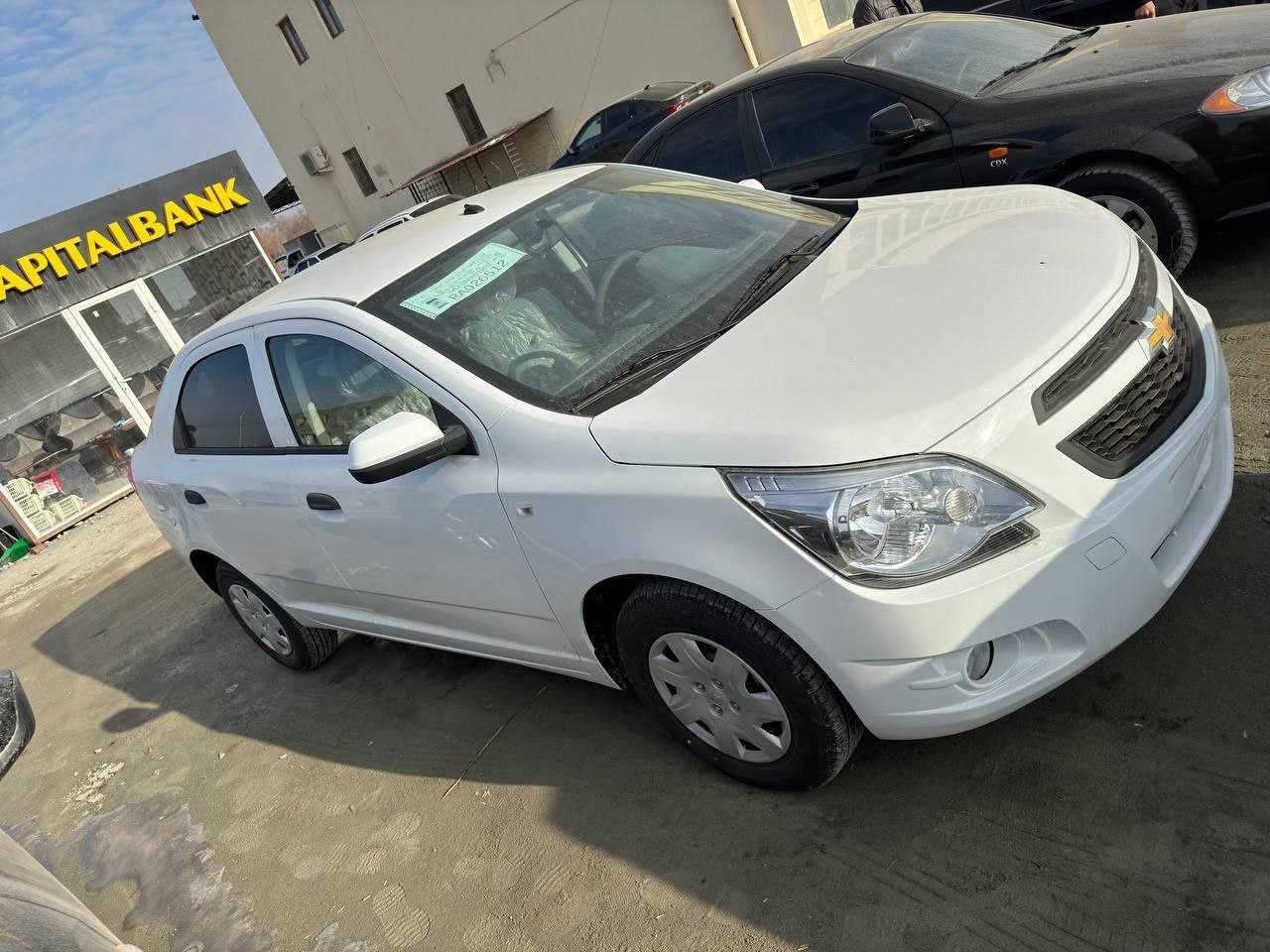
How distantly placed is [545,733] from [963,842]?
5.16 feet

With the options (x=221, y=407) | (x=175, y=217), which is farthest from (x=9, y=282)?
(x=221, y=407)

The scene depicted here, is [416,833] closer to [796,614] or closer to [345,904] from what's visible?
[345,904]

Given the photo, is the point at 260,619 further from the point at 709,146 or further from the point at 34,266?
the point at 34,266

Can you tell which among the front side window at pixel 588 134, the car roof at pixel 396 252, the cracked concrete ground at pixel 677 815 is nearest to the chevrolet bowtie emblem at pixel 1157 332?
the cracked concrete ground at pixel 677 815

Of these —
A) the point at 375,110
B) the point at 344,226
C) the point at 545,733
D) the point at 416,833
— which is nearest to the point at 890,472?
the point at 545,733

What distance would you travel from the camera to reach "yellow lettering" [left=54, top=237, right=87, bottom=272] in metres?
11.7

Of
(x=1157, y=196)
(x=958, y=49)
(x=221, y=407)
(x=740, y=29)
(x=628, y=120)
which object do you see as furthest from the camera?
(x=740, y=29)

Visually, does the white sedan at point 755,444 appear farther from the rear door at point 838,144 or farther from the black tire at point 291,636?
the rear door at point 838,144

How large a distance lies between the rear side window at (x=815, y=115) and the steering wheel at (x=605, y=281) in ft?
7.78

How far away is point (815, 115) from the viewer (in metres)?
5.21

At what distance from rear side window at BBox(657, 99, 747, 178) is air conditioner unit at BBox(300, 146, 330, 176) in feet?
90.8

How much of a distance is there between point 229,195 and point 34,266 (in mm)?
2918

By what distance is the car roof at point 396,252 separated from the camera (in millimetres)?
3281

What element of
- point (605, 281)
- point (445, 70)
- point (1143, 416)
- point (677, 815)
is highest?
point (445, 70)
